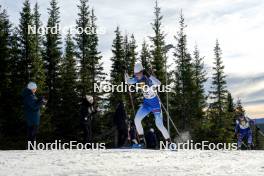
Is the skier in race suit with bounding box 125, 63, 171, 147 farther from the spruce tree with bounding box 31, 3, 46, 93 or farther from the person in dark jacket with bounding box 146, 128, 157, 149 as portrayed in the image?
the spruce tree with bounding box 31, 3, 46, 93

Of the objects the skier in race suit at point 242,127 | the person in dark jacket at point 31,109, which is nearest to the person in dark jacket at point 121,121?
the person in dark jacket at point 31,109

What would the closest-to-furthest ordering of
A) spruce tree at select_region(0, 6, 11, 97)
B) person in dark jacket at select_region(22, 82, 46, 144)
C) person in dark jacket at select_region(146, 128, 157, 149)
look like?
A: person in dark jacket at select_region(22, 82, 46, 144) → person in dark jacket at select_region(146, 128, 157, 149) → spruce tree at select_region(0, 6, 11, 97)

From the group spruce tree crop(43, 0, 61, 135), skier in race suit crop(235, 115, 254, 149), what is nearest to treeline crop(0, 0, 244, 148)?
spruce tree crop(43, 0, 61, 135)

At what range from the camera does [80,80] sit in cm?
4788

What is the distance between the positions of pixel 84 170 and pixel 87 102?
6.78 metres

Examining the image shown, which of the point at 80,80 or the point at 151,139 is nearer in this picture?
the point at 151,139

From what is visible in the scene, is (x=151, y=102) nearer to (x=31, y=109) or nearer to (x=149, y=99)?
(x=149, y=99)

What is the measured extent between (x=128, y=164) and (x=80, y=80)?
38782 millimetres

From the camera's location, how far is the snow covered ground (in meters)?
8.45

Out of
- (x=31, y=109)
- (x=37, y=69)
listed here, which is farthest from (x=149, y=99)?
(x=37, y=69)

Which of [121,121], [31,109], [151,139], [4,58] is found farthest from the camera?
[4,58]

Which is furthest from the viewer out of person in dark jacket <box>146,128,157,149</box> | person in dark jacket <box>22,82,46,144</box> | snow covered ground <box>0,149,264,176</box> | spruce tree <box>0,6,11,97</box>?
spruce tree <box>0,6,11,97</box>

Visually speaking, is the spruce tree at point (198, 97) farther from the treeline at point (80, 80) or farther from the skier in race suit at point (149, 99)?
the skier in race suit at point (149, 99)

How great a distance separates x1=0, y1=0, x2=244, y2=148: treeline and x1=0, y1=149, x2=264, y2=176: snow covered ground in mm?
28795
